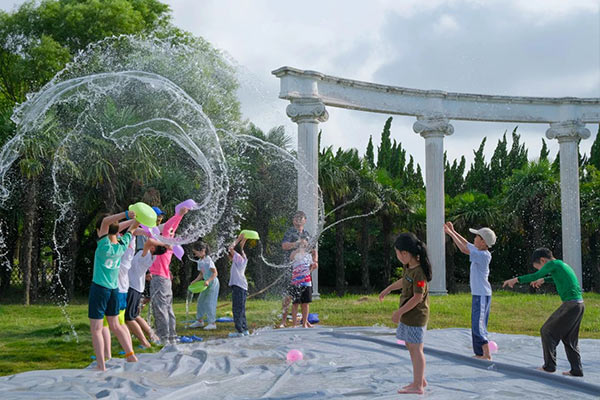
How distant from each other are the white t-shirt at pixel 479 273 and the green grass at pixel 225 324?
136 inches

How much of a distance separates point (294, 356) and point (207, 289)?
11.8 ft

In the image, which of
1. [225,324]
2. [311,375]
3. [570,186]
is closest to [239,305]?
[225,324]

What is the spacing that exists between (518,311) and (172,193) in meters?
10.4

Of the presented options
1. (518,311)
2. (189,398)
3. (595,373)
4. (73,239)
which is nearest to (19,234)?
(73,239)

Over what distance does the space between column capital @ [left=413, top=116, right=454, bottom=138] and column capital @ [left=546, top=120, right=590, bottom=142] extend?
13.8 ft

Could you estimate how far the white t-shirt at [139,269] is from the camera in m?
8.23

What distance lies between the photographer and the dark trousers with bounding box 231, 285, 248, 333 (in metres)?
9.48

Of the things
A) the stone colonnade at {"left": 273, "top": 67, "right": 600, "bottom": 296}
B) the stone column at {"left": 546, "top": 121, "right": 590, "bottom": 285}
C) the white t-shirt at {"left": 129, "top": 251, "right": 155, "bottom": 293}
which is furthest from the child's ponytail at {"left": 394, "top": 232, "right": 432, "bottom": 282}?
the stone column at {"left": 546, "top": 121, "right": 590, "bottom": 285}

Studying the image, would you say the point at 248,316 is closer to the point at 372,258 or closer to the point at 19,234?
the point at 19,234

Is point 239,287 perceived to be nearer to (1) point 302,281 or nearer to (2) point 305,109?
(1) point 302,281

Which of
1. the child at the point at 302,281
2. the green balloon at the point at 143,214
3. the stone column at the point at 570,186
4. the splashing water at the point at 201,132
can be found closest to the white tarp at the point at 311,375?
the child at the point at 302,281

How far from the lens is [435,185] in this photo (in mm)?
20219

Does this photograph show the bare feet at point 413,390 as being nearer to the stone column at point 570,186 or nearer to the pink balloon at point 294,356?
the pink balloon at point 294,356

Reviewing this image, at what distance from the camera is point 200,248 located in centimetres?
1000
